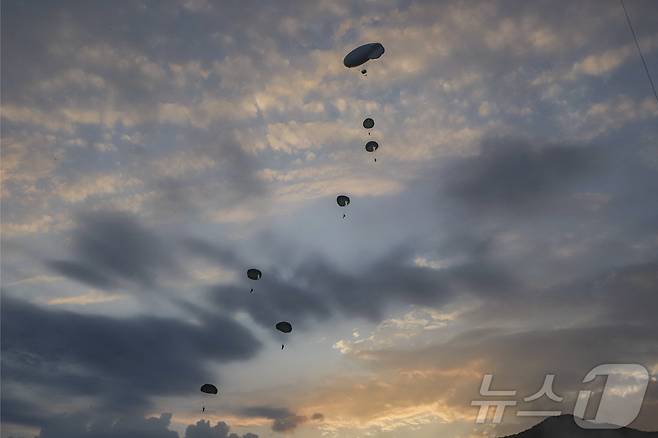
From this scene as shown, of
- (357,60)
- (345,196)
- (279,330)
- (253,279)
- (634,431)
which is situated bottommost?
(634,431)

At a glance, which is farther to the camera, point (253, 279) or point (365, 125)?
point (253, 279)

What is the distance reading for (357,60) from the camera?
47.1 metres

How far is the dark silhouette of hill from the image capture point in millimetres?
99125

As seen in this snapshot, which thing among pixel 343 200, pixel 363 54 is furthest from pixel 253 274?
pixel 363 54

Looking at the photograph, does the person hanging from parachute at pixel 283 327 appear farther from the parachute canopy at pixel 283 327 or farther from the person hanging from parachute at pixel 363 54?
Result: the person hanging from parachute at pixel 363 54

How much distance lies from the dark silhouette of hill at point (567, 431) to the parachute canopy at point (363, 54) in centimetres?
9224

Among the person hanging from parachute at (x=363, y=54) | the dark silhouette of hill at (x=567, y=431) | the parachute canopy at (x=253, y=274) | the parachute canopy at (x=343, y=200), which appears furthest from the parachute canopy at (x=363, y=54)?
the dark silhouette of hill at (x=567, y=431)

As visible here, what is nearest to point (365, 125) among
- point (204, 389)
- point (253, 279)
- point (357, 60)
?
point (357, 60)

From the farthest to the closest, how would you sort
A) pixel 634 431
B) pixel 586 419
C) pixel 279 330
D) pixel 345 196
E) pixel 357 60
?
pixel 586 419
pixel 634 431
pixel 345 196
pixel 279 330
pixel 357 60

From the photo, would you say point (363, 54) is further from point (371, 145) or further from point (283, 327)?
point (283, 327)

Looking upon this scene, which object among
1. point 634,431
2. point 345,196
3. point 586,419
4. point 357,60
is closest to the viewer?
point 357,60

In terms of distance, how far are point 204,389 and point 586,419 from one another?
10543 cm

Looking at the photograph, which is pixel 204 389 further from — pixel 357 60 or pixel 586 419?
pixel 586 419

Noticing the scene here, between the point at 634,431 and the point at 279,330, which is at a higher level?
the point at 279,330
